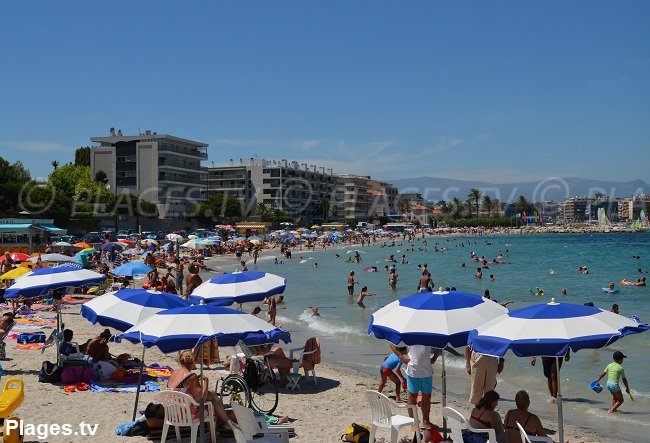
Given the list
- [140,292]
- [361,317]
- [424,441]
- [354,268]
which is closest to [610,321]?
[424,441]

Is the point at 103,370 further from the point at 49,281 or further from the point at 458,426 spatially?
the point at 458,426

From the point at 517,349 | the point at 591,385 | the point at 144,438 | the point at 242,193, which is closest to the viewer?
the point at 517,349

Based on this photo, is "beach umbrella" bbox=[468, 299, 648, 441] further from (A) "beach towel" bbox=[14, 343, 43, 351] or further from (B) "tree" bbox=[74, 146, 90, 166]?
(B) "tree" bbox=[74, 146, 90, 166]

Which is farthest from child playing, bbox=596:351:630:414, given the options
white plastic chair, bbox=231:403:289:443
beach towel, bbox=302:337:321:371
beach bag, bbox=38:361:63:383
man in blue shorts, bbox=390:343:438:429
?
beach bag, bbox=38:361:63:383

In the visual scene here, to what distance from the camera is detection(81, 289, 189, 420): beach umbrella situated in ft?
27.4

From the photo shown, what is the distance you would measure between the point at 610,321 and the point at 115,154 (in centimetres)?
9467

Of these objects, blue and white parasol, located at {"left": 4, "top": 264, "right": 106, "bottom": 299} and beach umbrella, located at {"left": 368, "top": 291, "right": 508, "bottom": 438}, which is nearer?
beach umbrella, located at {"left": 368, "top": 291, "right": 508, "bottom": 438}

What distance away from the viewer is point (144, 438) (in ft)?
24.5

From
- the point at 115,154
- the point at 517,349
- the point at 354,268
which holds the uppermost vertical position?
the point at 115,154

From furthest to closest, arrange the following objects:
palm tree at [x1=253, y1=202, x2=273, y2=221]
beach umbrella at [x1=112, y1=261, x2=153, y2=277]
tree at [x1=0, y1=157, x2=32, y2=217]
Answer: palm tree at [x1=253, y1=202, x2=273, y2=221]
tree at [x1=0, y1=157, x2=32, y2=217]
beach umbrella at [x1=112, y1=261, x2=153, y2=277]

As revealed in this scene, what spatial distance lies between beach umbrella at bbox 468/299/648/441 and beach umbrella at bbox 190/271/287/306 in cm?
565

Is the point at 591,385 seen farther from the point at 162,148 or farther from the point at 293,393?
the point at 162,148

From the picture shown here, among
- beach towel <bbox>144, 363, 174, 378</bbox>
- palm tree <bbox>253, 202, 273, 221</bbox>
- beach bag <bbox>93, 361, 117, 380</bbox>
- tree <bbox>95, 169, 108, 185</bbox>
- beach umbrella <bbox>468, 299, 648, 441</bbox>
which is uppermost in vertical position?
tree <bbox>95, 169, 108, 185</bbox>

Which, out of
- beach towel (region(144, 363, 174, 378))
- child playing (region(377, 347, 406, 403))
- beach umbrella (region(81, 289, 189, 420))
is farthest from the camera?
beach towel (region(144, 363, 174, 378))
